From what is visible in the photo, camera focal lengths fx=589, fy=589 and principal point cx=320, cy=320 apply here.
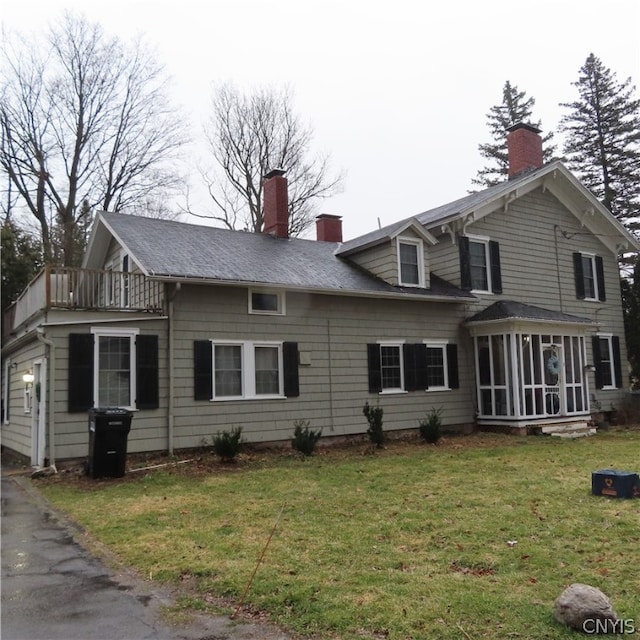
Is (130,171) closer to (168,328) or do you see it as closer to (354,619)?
(168,328)

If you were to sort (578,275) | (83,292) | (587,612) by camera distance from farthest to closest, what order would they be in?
(578,275) < (83,292) < (587,612)

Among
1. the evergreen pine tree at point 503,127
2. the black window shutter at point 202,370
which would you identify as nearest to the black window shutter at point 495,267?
the black window shutter at point 202,370

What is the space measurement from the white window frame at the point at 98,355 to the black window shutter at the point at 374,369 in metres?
5.56

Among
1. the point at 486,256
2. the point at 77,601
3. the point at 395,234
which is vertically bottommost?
the point at 77,601

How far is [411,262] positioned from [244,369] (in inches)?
223

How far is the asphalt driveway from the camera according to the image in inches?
149

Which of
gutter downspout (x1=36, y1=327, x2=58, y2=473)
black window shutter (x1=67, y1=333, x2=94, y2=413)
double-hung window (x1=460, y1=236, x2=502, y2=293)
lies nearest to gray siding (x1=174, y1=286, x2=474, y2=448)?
double-hung window (x1=460, y1=236, x2=502, y2=293)

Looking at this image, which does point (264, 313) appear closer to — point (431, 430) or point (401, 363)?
point (401, 363)

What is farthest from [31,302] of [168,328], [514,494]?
[514,494]

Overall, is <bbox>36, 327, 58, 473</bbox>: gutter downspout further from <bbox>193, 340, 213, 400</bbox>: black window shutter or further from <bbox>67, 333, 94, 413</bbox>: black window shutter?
<bbox>193, 340, 213, 400</bbox>: black window shutter

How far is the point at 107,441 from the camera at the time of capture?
952 cm

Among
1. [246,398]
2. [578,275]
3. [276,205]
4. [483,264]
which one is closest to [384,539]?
[246,398]

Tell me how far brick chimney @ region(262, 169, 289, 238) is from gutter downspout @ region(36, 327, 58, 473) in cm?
A: 778

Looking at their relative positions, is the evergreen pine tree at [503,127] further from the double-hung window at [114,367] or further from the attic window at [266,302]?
the double-hung window at [114,367]
